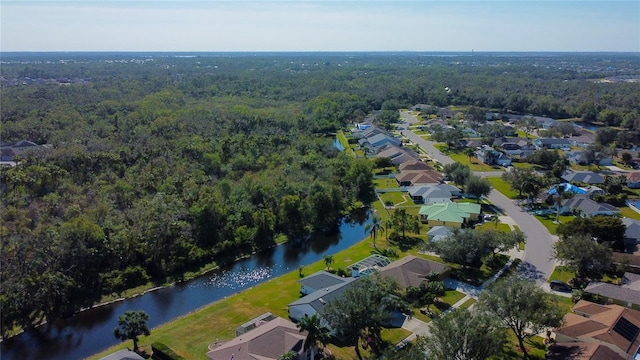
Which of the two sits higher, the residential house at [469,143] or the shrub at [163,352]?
the residential house at [469,143]

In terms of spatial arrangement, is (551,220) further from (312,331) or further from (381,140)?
(381,140)

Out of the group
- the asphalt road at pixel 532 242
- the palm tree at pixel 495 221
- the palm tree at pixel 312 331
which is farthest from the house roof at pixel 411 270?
the palm tree at pixel 495 221

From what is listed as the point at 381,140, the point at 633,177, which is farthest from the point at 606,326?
the point at 381,140

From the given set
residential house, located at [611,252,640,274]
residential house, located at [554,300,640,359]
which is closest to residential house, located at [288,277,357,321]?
residential house, located at [554,300,640,359]

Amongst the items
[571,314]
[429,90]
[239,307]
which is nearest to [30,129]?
[239,307]

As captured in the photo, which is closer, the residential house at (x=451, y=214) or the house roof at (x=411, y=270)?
the house roof at (x=411, y=270)

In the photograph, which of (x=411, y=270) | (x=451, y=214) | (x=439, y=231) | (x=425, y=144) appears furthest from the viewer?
(x=425, y=144)

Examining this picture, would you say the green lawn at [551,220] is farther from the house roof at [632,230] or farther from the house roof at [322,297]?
the house roof at [322,297]
